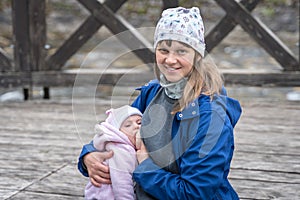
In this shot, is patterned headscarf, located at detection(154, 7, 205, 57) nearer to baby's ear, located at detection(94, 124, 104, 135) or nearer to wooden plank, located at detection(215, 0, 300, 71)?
baby's ear, located at detection(94, 124, 104, 135)

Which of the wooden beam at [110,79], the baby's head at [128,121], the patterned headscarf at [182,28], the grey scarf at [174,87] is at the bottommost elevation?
the wooden beam at [110,79]

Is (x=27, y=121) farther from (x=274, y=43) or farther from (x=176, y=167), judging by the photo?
(x=176, y=167)

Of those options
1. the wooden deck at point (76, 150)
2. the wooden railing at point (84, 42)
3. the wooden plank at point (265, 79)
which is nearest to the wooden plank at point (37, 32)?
the wooden railing at point (84, 42)

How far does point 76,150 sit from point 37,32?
188cm

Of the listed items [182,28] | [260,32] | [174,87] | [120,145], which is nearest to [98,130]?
[120,145]

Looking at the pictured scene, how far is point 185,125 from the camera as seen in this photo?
1.79m

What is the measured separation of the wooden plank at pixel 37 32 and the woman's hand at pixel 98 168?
3081mm

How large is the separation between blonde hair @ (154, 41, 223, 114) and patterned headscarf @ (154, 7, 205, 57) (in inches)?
1.5

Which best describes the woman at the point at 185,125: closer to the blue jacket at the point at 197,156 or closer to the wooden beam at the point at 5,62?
A: the blue jacket at the point at 197,156

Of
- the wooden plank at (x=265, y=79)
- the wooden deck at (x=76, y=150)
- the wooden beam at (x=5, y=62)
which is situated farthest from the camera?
the wooden beam at (x=5, y=62)

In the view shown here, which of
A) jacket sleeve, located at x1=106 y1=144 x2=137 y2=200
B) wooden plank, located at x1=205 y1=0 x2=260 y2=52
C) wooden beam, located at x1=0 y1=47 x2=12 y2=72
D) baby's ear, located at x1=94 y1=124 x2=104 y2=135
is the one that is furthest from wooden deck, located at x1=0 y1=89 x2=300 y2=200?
wooden plank, located at x1=205 y1=0 x2=260 y2=52

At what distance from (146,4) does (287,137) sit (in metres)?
9.16

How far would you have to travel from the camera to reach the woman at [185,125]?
1.75 m

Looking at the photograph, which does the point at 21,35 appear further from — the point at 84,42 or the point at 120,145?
the point at 120,145
